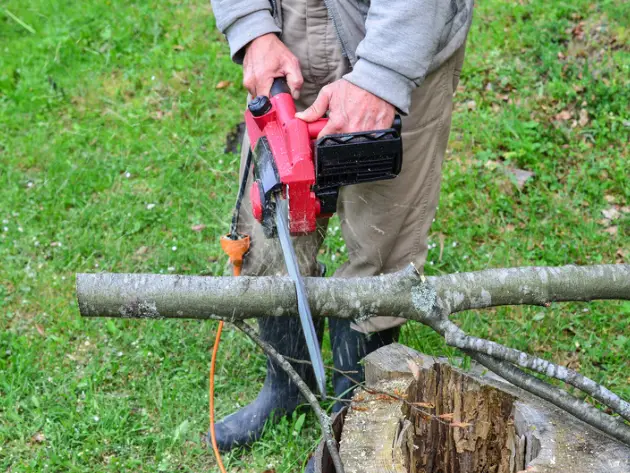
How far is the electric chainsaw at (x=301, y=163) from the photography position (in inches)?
79.0

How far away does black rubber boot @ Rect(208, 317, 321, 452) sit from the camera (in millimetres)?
2879

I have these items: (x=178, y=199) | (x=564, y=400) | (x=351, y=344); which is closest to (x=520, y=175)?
(x=351, y=344)

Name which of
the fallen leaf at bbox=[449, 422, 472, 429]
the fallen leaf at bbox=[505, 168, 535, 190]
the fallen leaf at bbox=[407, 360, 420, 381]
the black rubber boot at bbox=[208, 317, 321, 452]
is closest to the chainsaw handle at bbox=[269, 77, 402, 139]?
the fallen leaf at bbox=[407, 360, 420, 381]

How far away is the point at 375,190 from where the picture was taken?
2492mm

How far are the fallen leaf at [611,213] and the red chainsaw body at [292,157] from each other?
2.13m

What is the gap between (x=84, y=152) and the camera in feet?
15.1

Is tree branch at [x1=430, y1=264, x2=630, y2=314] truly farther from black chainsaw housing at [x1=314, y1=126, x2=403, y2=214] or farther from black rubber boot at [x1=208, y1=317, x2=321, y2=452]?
black rubber boot at [x1=208, y1=317, x2=321, y2=452]

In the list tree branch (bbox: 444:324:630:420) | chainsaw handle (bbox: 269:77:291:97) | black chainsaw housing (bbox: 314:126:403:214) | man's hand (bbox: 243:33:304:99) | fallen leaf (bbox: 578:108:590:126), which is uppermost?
man's hand (bbox: 243:33:304:99)

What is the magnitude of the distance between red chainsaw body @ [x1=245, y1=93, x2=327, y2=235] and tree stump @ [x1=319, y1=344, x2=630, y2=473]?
483 mm

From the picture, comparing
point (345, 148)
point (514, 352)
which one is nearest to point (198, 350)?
point (345, 148)

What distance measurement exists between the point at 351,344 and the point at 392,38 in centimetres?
122

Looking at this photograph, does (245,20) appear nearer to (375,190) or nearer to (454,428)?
(375,190)

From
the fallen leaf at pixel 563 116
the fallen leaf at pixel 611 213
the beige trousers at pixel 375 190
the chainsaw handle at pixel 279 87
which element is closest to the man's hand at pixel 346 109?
the chainsaw handle at pixel 279 87

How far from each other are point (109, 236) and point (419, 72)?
7.81 ft
